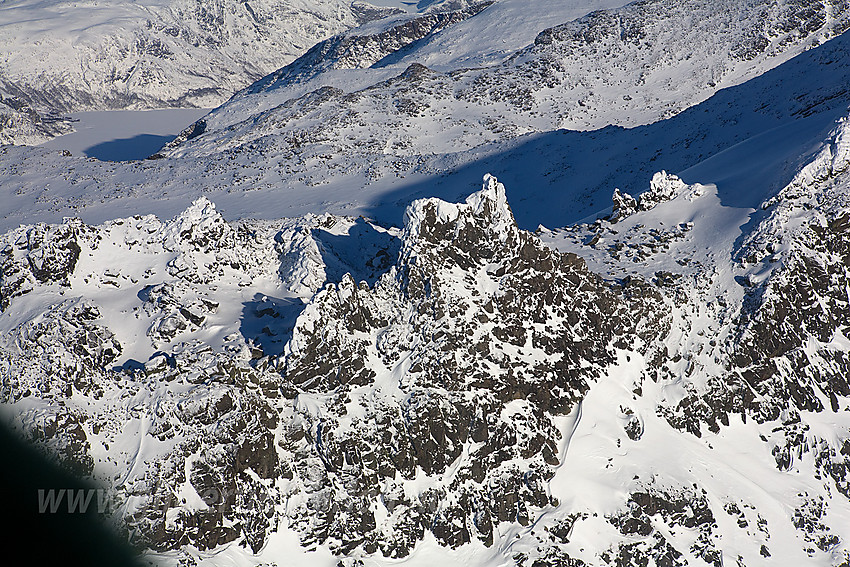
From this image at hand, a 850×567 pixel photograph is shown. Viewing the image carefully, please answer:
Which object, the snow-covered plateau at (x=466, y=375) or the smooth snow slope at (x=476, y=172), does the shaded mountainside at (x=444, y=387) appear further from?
the smooth snow slope at (x=476, y=172)

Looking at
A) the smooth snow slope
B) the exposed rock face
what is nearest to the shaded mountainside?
the exposed rock face

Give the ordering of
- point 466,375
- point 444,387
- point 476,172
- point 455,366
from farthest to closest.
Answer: point 476,172 < point 466,375 < point 455,366 < point 444,387

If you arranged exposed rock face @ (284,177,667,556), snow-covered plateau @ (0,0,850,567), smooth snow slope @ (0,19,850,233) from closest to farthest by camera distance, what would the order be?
snow-covered plateau @ (0,0,850,567) < exposed rock face @ (284,177,667,556) < smooth snow slope @ (0,19,850,233)

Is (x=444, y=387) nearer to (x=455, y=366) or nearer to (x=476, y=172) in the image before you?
(x=455, y=366)

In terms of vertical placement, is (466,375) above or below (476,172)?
above

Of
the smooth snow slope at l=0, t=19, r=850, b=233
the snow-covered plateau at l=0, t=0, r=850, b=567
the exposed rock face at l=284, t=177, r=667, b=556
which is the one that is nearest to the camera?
the snow-covered plateau at l=0, t=0, r=850, b=567

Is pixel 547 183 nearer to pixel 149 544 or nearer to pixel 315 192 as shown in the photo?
pixel 315 192

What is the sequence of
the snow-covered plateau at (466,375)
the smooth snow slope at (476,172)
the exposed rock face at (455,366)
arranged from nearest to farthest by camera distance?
the snow-covered plateau at (466,375) < the exposed rock face at (455,366) < the smooth snow slope at (476,172)

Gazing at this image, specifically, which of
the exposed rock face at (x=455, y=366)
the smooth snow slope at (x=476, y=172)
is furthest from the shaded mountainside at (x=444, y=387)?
the smooth snow slope at (x=476, y=172)

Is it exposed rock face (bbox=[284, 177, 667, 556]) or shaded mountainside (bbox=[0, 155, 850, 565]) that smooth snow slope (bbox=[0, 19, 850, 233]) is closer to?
shaded mountainside (bbox=[0, 155, 850, 565])

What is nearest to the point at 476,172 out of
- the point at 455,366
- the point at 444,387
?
the point at 455,366
